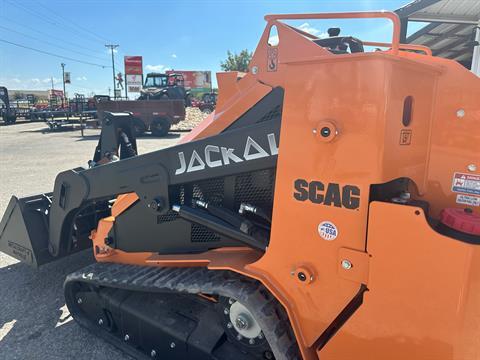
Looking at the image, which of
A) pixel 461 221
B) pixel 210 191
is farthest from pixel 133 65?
pixel 461 221

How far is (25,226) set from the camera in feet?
11.5

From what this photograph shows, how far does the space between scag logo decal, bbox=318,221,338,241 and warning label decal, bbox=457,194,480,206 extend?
0.70m

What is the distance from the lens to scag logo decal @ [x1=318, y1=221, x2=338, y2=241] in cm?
167

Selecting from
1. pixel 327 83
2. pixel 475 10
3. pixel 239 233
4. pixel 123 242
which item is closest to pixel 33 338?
pixel 123 242

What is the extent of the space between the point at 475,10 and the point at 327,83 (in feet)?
22.8

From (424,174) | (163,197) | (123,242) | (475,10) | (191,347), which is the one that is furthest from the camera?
(475,10)

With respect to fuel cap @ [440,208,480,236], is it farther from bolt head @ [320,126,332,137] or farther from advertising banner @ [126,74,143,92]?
advertising banner @ [126,74,143,92]

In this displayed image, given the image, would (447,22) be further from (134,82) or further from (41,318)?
(134,82)

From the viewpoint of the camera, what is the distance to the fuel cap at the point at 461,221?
4.81 ft

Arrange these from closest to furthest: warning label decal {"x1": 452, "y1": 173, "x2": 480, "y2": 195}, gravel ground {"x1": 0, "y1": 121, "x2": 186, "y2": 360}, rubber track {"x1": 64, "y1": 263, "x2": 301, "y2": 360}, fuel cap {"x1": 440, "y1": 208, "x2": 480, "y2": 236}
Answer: fuel cap {"x1": 440, "y1": 208, "x2": 480, "y2": 236}, warning label decal {"x1": 452, "y1": 173, "x2": 480, "y2": 195}, rubber track {"x1": 64, "y1": 263, "x2": 301, "y2": 360}, gravel ground {"x1": 0, "y1": 121, "x2": 186, "y2": 360}

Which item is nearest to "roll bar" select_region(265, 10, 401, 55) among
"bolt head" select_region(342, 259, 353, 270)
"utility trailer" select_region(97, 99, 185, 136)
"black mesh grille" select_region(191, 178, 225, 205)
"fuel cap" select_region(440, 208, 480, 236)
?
"fuel cap" select_region(440, 208, 480, 236)

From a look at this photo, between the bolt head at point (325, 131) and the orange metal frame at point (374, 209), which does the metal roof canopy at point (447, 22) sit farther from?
the bolt head at point (325, 131)

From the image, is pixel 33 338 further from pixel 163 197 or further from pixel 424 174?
pixel 424 174

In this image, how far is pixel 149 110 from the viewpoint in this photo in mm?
17984
